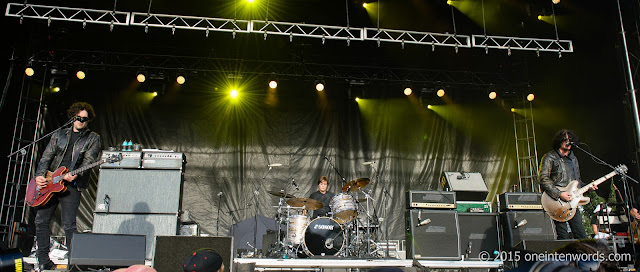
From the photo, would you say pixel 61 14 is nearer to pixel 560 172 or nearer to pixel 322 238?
pixel 322 238

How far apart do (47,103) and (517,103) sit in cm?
978

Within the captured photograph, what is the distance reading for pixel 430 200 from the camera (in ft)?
22.0

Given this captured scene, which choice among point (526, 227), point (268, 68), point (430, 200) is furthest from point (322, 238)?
point (268, 68)

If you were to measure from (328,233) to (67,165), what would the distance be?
10.9ft

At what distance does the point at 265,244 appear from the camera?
7211 millimetres

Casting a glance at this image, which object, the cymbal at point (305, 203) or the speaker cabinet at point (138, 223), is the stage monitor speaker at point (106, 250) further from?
the cymbal at point (305, 203)

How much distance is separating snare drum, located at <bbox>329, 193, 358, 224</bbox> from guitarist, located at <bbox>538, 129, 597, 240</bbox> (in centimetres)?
251

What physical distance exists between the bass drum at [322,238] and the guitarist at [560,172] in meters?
2.68

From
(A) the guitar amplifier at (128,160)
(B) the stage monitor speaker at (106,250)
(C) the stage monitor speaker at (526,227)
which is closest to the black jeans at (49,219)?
(B) the stage monitor speaker at (106,250)

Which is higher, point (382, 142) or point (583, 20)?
point (583, 20)

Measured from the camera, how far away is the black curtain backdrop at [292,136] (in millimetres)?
9664

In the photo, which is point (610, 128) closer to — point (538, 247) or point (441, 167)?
point (441, 167)

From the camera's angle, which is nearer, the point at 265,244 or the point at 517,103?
the point at 265,244

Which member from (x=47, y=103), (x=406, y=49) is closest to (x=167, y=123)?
(x=47, y=103)
